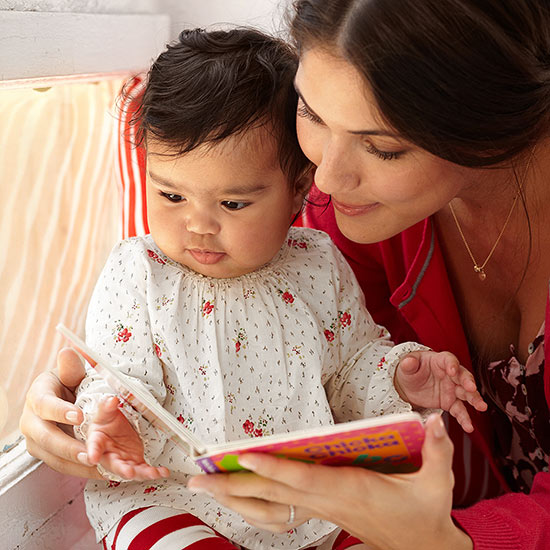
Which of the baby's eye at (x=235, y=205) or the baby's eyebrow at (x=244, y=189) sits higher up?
the baby's eyebrow at (x=244, y=189)

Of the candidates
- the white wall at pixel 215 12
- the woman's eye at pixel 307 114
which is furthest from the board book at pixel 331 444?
the white wall at pixel 215 12

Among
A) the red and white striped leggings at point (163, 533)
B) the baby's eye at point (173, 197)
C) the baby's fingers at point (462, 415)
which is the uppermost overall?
the baby's eye at point (173, 197)

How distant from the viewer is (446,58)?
0.93m

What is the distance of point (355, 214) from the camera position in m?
1.13

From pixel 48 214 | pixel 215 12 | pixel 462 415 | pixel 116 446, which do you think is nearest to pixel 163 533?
pixel 116 446

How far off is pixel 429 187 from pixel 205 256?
1.26ft

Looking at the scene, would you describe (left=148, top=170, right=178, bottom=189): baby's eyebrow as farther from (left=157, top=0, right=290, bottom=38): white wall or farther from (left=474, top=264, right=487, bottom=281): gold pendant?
(left=157, top=0, right=290, bottom=38): white wall

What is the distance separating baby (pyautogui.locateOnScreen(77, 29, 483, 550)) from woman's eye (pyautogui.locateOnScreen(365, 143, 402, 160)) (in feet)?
0.70

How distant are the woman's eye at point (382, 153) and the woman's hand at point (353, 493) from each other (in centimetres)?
39

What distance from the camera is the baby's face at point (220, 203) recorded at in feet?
3.75

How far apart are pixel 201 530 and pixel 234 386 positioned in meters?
0.24

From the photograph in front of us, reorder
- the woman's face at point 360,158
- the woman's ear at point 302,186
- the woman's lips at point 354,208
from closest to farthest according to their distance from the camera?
1. the woman's face at point 360,158
2. the woman's lips at point 354,208
3. the woman's ear at point 302,186

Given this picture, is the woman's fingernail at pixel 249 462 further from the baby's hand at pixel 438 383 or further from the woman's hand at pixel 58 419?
the baby's hand at pixel 438 383

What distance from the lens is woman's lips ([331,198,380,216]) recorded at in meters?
1.11
